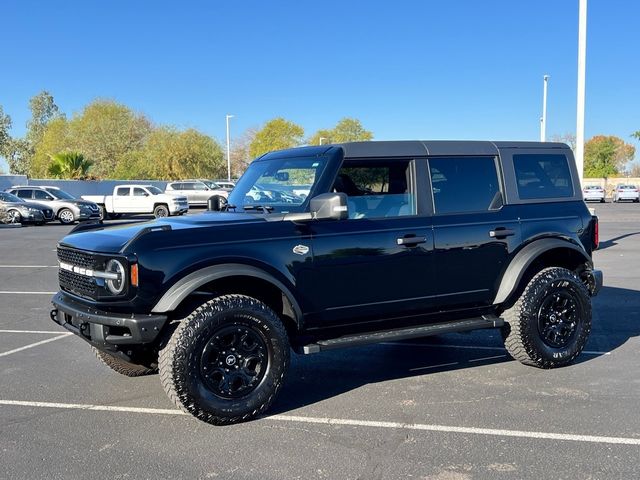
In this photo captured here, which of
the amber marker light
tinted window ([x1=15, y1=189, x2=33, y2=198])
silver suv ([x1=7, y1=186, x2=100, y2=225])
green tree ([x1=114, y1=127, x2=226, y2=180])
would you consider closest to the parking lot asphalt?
the amber marker light

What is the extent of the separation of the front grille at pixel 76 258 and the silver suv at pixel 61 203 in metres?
23.5

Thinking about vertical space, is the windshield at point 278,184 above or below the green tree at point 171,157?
below

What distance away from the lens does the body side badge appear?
468 cm

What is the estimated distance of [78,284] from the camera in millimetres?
4762

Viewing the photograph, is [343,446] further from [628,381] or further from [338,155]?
[628,381]

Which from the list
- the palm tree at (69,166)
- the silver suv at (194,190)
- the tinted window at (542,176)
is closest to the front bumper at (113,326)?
the tinted window at (542,176)

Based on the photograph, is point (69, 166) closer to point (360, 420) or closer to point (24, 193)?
point (24, 193)

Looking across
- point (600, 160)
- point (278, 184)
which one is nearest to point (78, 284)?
point (278, 184)

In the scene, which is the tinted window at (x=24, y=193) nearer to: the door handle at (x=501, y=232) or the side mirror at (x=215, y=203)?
the side mirror at (x=215, y=203)

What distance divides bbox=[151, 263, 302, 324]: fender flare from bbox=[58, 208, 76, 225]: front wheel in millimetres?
25560

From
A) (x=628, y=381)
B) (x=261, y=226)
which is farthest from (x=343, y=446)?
(x=628, y=381)

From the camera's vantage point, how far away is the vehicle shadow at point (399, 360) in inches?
209

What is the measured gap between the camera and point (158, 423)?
4527 millimetres

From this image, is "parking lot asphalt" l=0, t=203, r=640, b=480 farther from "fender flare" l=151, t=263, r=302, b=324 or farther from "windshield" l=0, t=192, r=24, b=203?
"windshield" l=0, t=192, r=24, b=203
